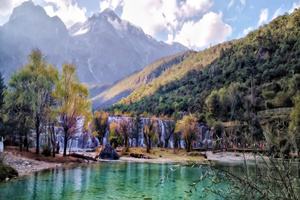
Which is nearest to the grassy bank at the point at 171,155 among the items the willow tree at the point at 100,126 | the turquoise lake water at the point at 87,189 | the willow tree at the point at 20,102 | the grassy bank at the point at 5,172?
the willow tree at the point at 100,126

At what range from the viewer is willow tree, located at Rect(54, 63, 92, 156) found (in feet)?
86.9

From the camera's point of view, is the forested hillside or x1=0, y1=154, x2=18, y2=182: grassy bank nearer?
x1=0, y1=154, x2=18, y2=182: grassy bank

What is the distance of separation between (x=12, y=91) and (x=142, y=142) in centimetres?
3799

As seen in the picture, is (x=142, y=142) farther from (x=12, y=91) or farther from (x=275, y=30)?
(x=275, y=30)

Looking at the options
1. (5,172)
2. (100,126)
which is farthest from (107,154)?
(5,172)

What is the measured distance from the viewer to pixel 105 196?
11.4 meters

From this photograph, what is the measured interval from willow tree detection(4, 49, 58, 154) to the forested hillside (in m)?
42.7

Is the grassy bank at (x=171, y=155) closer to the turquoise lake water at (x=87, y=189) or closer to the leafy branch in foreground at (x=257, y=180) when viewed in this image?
the turquoise lake water at (x=87, y=189)

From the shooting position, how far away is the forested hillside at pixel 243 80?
65.0 meters

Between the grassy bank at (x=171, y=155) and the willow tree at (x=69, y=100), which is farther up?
the willow tree at (x=69, y=100)

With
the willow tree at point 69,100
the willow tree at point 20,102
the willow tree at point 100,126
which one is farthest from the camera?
the willow tree at point 100,126

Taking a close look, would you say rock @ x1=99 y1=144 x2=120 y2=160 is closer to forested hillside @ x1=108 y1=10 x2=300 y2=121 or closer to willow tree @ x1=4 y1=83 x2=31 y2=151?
willow tree @ x1=4 y1=83 x2=31 y2=151

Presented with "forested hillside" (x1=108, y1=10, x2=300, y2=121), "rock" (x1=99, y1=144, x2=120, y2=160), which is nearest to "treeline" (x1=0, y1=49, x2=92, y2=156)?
"rock" (x1=99, y1=144, x2=120, y2=160)

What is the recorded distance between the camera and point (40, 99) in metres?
24.9
